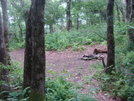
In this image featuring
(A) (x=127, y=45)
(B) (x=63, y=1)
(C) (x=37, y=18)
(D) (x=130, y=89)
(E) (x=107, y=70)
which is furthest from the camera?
Result: (B) (x=63, y=1)

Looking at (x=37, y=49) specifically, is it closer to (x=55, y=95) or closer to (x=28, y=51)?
(x=28, y=51)

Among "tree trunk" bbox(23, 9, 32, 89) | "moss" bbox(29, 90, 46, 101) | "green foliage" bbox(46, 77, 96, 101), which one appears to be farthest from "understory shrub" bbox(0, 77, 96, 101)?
"moss" bbox(29, 90, 46, 101)

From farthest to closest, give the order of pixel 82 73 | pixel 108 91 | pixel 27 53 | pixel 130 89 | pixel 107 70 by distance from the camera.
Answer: pixel 82 73 → pixel 107 70 → pixel 108 91 → pixel 130 89 → pixel 27 53

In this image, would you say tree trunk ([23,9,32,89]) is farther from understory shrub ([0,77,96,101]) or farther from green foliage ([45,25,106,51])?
green foliage ([45,25,106,51])

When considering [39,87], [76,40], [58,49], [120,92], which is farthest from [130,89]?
[76,40]

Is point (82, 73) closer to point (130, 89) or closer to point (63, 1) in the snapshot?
point (130, 89)

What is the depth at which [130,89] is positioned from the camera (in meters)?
4.67

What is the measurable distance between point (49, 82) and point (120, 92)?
110 inches

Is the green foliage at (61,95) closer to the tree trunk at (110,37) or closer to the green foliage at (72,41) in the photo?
the tree trunk at (110,37)

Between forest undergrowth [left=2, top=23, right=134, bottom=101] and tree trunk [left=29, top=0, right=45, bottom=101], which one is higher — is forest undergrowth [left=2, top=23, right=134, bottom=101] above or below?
below

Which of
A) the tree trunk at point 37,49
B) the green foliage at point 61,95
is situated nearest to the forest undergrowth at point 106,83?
the green foliage at point 61,95

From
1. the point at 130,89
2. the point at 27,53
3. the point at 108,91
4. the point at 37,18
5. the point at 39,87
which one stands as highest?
the point at 37,18

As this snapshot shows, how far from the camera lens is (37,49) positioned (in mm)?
3010

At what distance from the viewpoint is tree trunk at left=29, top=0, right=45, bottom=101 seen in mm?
2945
